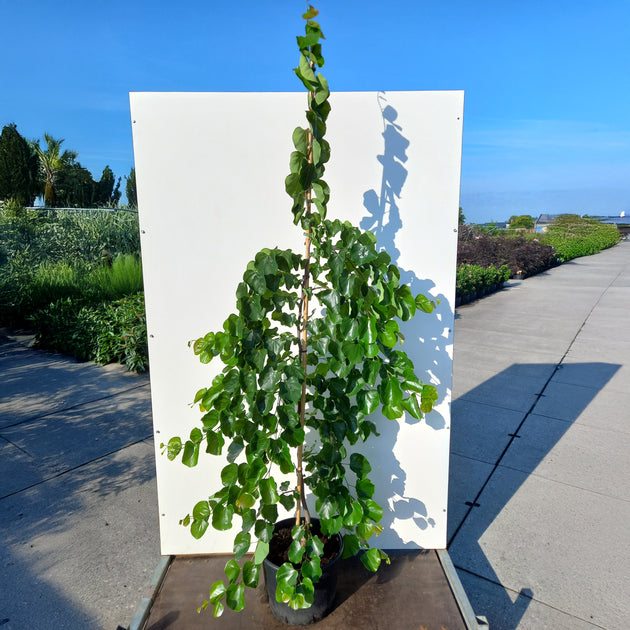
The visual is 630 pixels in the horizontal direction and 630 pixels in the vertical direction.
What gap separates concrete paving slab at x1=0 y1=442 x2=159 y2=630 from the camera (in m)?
2.00

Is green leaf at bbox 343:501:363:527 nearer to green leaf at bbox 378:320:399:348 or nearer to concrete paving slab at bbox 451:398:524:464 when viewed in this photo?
green leaf at bbox 378:320:399:348

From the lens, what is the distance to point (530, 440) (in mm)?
3592

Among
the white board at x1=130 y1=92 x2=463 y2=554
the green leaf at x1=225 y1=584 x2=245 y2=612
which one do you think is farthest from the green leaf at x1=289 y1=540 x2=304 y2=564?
the white board at x1=130 y1=92 x2=463 y2=554

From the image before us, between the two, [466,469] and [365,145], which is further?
[466,469]

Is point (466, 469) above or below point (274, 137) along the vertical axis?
below

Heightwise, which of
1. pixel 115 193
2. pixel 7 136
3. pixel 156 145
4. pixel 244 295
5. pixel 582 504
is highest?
pixel 7 136

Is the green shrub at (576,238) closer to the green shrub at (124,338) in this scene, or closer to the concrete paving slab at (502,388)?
the concrete paving slab at (502,388)

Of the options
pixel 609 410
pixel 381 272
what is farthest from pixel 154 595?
pixel 609 410

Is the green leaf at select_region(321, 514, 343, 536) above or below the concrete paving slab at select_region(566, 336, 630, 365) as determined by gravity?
above

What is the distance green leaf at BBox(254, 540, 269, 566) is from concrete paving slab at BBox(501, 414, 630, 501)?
217cm

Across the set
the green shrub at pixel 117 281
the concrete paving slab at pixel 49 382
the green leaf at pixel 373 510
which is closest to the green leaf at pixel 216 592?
the green leaf at pixel 373 510

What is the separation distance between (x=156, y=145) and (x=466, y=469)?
2.70 m

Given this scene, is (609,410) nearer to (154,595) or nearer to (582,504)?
(582,504)

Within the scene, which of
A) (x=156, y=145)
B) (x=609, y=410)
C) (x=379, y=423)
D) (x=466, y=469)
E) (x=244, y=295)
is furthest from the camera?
(x=609, y=410)
